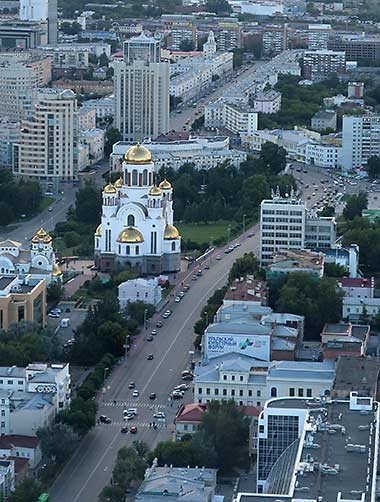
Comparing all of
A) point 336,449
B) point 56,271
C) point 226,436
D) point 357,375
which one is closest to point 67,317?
point 56,271

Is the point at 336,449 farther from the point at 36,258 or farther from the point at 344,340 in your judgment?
the point at 36,258

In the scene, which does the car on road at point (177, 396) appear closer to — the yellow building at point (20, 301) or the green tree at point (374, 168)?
the yellow building at point (20, 301)

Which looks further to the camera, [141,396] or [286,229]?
[286,229]

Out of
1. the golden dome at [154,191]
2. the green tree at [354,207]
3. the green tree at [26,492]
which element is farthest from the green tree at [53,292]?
the green tree at [26,492]

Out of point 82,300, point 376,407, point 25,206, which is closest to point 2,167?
point 25,206

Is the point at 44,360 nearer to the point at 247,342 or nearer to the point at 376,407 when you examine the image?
the point at 247,342
